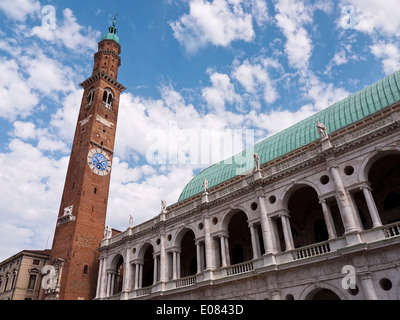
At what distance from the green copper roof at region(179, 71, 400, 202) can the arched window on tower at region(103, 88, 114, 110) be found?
22.9m

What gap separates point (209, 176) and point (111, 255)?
16.1 m

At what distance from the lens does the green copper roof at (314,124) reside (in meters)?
29.0

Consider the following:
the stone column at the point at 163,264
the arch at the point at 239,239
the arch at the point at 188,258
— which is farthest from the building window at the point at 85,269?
the arch at the point at 239,239

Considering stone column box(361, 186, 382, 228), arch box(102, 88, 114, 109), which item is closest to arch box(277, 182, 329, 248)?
stone column box(361, 186, 382, 228)

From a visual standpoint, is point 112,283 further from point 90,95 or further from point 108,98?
point 90,95

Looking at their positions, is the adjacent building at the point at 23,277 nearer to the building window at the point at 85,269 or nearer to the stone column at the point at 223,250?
the building window at the point at 85,269

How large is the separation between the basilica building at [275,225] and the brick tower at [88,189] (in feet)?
0.62

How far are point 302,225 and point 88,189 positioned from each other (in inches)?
1214

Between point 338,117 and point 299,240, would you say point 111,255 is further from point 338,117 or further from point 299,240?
point 338,117

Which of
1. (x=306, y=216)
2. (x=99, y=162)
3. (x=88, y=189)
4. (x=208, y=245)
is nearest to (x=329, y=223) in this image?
(x=306, y=216)

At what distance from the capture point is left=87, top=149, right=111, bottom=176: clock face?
158 feet

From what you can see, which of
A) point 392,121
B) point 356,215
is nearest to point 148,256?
point 356,215

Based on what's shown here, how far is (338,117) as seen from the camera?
31.5 m
